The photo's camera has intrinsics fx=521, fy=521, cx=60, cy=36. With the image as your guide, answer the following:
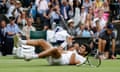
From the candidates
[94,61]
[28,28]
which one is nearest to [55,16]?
[28,28]

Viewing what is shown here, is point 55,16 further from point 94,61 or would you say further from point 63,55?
point 94,61

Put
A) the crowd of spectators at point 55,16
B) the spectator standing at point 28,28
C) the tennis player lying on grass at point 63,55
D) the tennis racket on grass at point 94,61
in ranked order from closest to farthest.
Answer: the tennis player lying on grass at point 63,55, the tennis racket on grass at point 94,61, the spectator standing at point 28,28, the crowd of spectators at point 55,16

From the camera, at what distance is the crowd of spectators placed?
2239cm

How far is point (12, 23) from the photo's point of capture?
872 inches

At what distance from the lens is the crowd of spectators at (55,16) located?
73.5 ft

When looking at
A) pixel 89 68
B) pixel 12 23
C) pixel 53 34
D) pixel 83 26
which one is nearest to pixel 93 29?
pixel 83 26

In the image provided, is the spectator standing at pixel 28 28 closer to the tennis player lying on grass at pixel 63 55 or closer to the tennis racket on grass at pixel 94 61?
the tennis player lying on grass at pixel 63 55

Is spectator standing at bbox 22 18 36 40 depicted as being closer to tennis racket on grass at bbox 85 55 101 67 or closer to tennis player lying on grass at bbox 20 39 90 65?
tennis player lying on grass at bbox 20 39 90 65

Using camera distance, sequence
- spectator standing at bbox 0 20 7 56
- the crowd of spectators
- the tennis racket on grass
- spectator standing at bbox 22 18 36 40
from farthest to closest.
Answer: the crowd of spectators → spectator standing at bbox 22 18 36 40 → spectator standing at bbox 0 20 7 56 → the tennis racket on grass

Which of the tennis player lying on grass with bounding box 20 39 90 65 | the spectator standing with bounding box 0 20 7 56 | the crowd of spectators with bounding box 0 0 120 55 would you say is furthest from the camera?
the crowd of spectators with bounding box 0 0 120 55

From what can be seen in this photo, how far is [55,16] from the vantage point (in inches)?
930

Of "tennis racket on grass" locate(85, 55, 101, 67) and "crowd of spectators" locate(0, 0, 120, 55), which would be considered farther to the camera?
"crowd of spectators" locate(0, 0, 120, 55)

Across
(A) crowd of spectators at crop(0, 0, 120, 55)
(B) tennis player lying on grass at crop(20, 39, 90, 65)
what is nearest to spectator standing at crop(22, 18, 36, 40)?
(A) crowd of spectators at crop(0, 0, 120, 55)

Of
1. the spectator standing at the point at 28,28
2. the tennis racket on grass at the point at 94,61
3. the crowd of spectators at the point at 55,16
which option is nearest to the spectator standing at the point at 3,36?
the crowd of spectators at the point at 55,16
